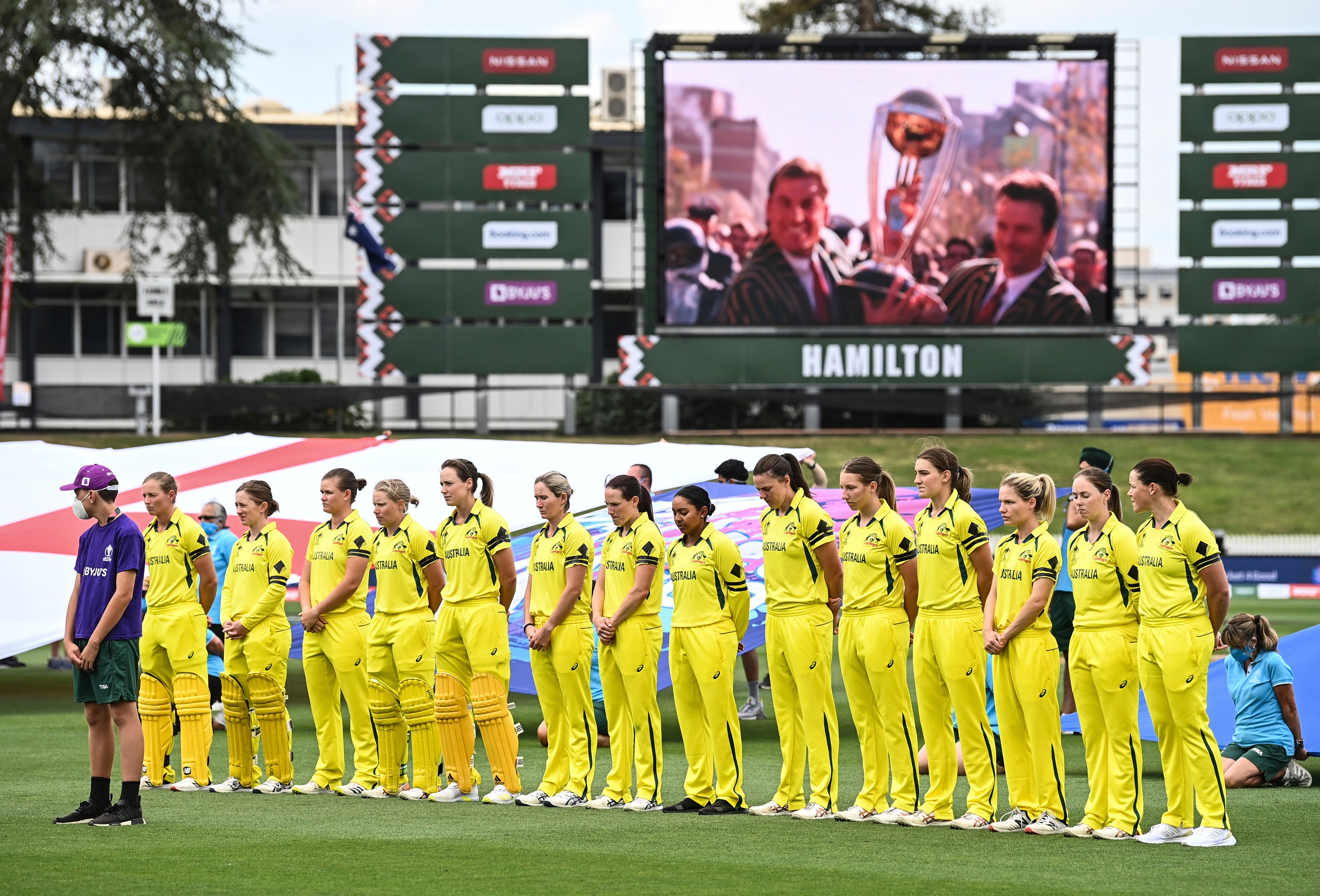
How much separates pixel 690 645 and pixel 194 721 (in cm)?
302

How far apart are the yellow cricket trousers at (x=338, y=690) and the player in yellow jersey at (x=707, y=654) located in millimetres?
1787

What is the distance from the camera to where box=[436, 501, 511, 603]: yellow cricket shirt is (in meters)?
8.23

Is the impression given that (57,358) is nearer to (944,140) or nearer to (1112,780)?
(944,140)

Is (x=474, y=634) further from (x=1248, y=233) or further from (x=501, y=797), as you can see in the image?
(x=1248, y=233)

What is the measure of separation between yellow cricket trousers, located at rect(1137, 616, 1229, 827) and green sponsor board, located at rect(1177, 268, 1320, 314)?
746 inches

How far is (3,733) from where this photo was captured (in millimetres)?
11312

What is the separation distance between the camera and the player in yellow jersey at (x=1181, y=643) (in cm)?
689

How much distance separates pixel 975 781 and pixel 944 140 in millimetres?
18369

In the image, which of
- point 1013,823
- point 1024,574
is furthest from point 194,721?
point 1024,574

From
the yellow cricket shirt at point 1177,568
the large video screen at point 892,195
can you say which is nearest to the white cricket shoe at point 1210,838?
the yellow cricket shirt at point 1177,568

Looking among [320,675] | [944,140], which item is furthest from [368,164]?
[320,675]

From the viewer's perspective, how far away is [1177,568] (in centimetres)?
690

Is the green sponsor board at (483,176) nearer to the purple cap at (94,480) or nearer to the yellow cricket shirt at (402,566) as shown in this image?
the yellow cricket shirt at (402,566)

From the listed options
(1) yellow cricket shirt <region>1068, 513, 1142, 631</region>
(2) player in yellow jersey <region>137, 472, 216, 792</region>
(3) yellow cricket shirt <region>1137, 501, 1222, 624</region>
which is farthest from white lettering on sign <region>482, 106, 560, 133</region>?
(3) yellow cricket shirt <region>1137, 501, 1222, 624</region>
